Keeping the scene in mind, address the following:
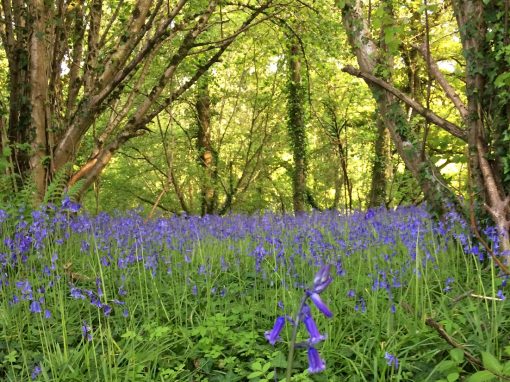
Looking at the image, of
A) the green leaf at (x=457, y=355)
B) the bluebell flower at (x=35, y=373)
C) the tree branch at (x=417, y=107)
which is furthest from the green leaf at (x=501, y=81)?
the bluebell flower at (x=35, y=373)

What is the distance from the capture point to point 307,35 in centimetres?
911

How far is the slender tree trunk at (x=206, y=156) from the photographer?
45.1 feet

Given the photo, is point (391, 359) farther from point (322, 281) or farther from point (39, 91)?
point (39, 91)

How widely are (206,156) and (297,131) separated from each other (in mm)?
3360

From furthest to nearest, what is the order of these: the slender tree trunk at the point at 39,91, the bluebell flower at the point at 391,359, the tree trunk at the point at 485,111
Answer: the slender tree trunk at the point at 39,91 → the tree trunk at the point at 485,111 → the bluebell flower at the point at 391,359

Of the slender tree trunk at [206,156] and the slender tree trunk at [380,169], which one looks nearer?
the slender tree trunk at [380,169]

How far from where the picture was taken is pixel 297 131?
13.1 metres

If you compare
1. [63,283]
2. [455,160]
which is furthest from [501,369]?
[63,283]

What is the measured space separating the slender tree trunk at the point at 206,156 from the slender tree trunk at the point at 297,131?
252cm

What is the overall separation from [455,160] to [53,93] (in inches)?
200

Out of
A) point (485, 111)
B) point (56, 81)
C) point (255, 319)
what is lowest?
point (255, 319)

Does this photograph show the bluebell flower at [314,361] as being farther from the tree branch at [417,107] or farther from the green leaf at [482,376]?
the tree branch at [417,107]

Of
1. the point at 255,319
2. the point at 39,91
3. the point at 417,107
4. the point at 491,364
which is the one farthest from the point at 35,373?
the point at 39,91

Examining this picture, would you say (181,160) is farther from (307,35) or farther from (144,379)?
(144,379)
